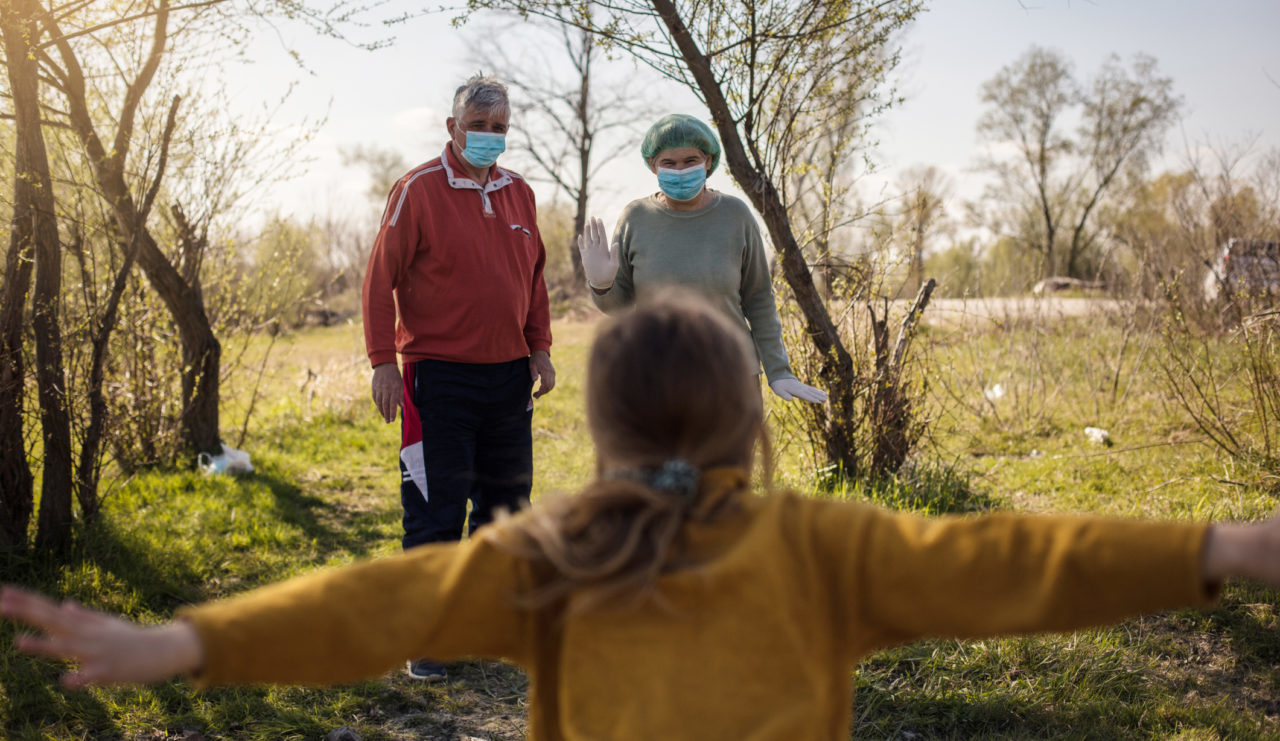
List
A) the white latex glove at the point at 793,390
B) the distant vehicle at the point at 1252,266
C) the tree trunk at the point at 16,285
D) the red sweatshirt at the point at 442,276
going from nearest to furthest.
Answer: the red sweatshirt at the point at 442,276
the white latex glove at the point at 793,390
the tree trunk at the point at 16,285
the distant vehicle at the point at 1252,266

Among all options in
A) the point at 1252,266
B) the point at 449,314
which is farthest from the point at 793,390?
the point at 1252,266

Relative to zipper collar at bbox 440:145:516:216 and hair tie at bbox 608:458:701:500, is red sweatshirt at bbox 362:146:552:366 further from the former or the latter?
hair tie at bbox 608:458:701:500

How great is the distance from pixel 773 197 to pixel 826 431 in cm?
136

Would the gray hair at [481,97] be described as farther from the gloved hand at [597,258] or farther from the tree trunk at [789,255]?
the tree trunk at [789,255]

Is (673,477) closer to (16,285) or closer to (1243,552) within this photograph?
(1243,552)

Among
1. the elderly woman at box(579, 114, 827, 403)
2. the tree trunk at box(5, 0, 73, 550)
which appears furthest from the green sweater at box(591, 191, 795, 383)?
the tree trunk at box(5, 0, 73, 550)

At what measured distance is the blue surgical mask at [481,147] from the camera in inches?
131

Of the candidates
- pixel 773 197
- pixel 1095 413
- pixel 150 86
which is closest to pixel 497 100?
pixel 773 197

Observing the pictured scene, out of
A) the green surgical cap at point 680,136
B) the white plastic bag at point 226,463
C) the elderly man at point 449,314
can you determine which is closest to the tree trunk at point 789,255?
the green surgical cap at point 680,136


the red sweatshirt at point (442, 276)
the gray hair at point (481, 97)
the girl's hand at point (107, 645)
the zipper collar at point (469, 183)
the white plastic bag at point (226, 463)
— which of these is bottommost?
the white plastic bag at point (226, 463)

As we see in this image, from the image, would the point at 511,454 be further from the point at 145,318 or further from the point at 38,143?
the point at 145,318

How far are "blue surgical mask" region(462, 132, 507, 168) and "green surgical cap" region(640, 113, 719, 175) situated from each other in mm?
553

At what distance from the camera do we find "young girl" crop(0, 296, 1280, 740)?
1129 millimetres

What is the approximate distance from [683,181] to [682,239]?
0.21 metres
